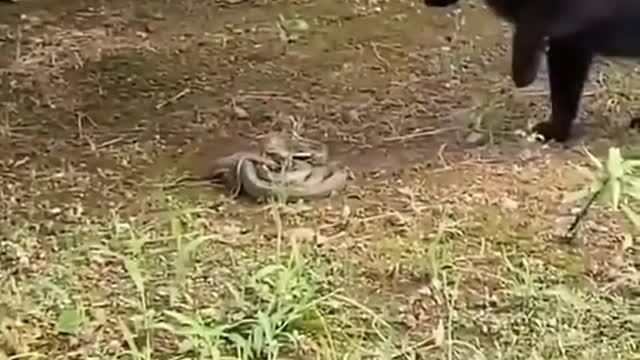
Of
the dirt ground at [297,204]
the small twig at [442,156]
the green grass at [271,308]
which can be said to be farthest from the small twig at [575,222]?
the small twig at [442,156]

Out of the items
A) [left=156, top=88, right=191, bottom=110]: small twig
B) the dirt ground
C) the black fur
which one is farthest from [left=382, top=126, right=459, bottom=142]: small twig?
[left=156, top=88, right=191, bottom=110]: small twig

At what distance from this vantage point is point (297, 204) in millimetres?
3262

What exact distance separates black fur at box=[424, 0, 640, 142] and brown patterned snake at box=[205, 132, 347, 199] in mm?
→ 579

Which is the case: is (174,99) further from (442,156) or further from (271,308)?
(271,308)

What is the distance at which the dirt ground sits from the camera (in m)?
2.68

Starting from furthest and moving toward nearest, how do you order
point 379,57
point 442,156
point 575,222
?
point 379,57, point 442,156, point 575,222

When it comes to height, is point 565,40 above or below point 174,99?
above

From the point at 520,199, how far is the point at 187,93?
1.08 metres

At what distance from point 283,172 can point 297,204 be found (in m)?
0.10

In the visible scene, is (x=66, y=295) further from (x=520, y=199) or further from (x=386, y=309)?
(x=520, y=199)

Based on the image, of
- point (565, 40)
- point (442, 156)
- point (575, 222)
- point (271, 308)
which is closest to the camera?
point (271, 308)

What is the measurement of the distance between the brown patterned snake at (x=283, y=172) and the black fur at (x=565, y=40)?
579 millimetres

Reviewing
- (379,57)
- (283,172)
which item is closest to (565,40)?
(379,57)

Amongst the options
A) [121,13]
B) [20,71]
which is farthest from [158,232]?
[121,13]
